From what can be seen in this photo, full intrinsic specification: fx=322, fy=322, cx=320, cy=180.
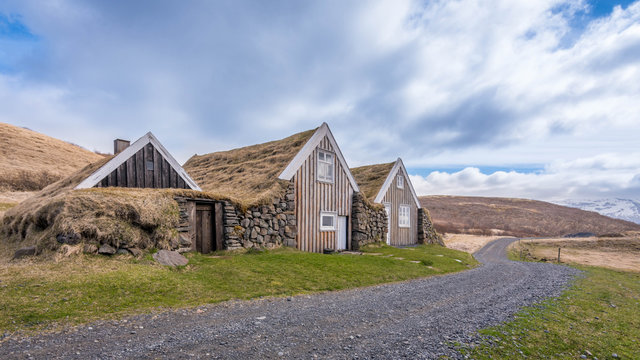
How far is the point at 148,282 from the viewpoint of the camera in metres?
8.56

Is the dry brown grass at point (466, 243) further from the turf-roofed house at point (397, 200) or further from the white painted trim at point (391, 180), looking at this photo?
the white painted trim at point (391, 180)

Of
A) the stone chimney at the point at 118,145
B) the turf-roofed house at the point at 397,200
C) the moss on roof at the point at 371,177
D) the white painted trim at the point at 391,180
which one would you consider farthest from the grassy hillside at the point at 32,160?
the white painted trim at the point at 391,180

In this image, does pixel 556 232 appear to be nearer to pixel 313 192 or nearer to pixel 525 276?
pixel 525 276

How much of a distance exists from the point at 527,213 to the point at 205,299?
97073 mm

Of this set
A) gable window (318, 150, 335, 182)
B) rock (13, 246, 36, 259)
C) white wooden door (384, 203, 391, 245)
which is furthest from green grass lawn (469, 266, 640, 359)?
white wooden door (384, 203, 391, 245)

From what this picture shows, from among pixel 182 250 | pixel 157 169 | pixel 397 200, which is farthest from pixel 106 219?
pixel 397 200

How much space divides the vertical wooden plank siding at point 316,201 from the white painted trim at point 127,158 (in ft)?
19.8

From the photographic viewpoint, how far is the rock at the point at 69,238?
9742 millimetres

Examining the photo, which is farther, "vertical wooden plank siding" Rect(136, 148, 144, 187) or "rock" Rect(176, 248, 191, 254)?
"vertical wooden plank siding" Rect(136, 148, 144, 187)

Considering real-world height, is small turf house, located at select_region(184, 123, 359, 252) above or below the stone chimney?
below

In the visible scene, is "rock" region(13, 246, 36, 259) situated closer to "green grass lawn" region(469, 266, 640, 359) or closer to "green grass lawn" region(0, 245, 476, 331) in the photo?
"green grass lawn" region(0, 245, 476, 331)

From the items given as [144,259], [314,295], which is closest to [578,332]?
[314,295]

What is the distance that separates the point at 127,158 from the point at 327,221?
36.5 ft

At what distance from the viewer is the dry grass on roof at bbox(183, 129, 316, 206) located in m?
16.7
